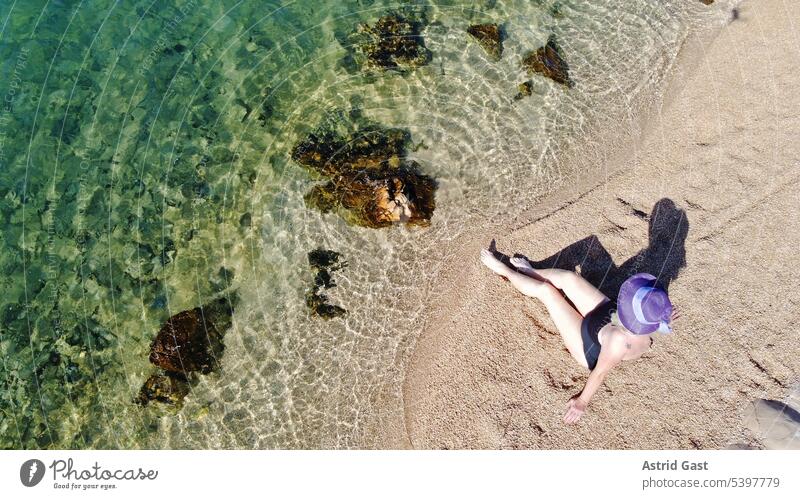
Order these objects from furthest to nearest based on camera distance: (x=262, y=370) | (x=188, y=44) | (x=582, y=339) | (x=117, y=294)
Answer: (x=188, y=44)
(x=117, y=294)
(x=262, y=370)
(x=582, y=339)

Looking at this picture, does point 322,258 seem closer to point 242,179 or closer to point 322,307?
point 322,307

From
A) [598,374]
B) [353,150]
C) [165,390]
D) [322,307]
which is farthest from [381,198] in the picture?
[165,390]

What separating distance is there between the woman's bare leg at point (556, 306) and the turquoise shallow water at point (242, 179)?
1295 mm

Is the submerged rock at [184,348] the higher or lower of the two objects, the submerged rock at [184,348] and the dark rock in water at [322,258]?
the lower

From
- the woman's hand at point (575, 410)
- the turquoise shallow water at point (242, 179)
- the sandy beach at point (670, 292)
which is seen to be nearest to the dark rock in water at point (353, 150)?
the turquoise shallow water at point (242, 179)

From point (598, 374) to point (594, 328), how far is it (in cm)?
63

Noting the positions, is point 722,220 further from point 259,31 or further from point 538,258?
point 259,31

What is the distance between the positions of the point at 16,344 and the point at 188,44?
6.34m

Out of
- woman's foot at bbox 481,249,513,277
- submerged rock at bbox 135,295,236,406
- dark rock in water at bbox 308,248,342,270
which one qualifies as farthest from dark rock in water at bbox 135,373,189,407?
woman's foot at bbox 481,249,513,277

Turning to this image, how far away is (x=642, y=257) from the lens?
8.24m

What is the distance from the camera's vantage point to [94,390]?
27.6ft

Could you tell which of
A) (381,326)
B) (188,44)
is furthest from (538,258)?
(188,44)

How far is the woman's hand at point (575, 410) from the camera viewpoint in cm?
725

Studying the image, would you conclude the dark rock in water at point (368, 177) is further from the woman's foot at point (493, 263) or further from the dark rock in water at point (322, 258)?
the woman's foot at point (493, 263)
